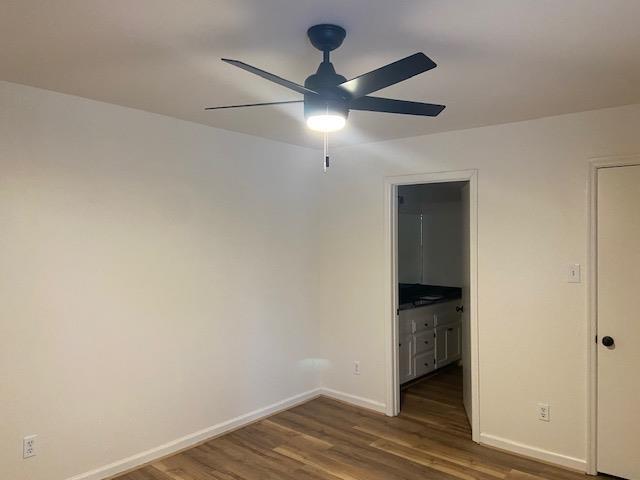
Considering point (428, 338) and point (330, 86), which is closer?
point (330, 86)

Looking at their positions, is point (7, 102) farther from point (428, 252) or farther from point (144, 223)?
point (428, 252)

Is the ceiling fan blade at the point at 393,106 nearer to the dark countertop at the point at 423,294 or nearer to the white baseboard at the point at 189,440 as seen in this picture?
the white baseboard at the point at 189,440

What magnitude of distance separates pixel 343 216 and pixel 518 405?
87.5 inches

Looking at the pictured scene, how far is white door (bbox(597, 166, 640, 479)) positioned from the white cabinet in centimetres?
200

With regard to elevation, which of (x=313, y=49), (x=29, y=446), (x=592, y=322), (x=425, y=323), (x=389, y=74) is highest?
(x=313, y=49)

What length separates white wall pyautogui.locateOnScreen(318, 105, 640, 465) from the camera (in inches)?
125

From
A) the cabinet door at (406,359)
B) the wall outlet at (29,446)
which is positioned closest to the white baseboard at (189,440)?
the wall outlet at (29,446)

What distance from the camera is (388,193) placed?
165 inches

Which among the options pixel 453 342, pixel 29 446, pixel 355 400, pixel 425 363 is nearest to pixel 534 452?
pixel 355 400

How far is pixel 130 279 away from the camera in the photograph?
10.5 ft

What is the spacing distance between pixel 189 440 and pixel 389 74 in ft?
10.2

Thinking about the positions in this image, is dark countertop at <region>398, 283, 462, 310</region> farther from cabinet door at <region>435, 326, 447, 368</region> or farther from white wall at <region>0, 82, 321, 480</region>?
white wall at <region>0, 82, 321, 480</region>

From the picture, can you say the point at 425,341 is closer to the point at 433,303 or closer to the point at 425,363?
the point at 425,363

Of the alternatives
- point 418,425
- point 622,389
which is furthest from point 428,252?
point 622,389
